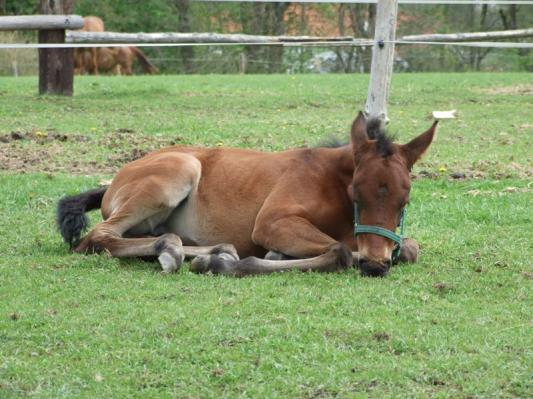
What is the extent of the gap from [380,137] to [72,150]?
6.10 meters

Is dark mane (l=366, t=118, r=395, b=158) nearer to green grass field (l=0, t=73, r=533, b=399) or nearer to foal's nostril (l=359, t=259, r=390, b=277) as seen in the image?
foal's nostril (l=359, t=259, r=390, b=277)

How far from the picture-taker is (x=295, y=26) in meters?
43.0

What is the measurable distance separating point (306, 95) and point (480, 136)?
5.58m

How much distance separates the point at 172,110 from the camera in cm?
1596

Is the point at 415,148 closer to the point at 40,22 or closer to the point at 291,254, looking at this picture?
the point at 291,254

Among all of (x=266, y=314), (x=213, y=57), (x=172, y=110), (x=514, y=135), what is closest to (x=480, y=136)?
(x=514, y=135)

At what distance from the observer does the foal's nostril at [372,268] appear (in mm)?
6184

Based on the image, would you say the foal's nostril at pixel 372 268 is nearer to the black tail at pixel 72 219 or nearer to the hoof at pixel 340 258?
the hoof at pixel 340 258

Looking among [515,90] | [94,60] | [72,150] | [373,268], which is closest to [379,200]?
[373,268]

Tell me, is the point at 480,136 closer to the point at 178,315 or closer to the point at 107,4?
the point at 178,315

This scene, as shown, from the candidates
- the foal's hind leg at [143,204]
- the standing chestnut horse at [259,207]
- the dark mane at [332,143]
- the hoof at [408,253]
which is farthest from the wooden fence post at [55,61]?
the hoof at [408,253]

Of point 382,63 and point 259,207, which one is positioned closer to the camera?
point 259,207

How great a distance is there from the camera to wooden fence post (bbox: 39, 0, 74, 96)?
17219mm

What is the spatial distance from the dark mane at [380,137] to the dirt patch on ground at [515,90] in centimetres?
1365
